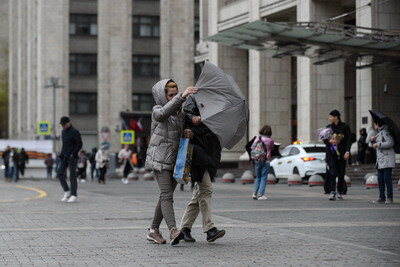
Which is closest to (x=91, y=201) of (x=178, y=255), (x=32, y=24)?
(x=178, y=255)

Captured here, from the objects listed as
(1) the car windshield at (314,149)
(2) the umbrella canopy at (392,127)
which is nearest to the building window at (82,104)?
(1) the car windshield at (314,149)

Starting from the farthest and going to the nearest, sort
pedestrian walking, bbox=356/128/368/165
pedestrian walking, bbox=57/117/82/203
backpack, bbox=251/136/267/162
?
pedestrian walking, bbox=356/128/368/165 → backpack, bbox=251/136/267/162 → pedestrian walking, bbox=57/117/82/203

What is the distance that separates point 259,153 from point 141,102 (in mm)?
50702

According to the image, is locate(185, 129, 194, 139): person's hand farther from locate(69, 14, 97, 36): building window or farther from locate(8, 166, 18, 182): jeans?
locate(69, 14, 97, 36): building window

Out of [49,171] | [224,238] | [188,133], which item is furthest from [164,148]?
[49,171]

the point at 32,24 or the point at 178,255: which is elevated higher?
the point at 32,24

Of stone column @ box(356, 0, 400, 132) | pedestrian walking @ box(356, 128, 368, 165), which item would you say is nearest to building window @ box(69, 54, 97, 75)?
stone column @ box(356, 0, 400, 132)

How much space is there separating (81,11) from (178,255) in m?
61.9

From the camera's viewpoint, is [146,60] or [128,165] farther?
[146,60]

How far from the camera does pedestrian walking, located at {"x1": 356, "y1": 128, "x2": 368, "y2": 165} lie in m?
30.8

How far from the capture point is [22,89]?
87.8m

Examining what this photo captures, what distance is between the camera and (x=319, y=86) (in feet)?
115

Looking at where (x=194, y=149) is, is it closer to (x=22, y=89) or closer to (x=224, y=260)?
(x=224, y=260)

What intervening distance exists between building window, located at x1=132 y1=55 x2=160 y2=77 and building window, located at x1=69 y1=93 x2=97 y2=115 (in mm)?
4172
